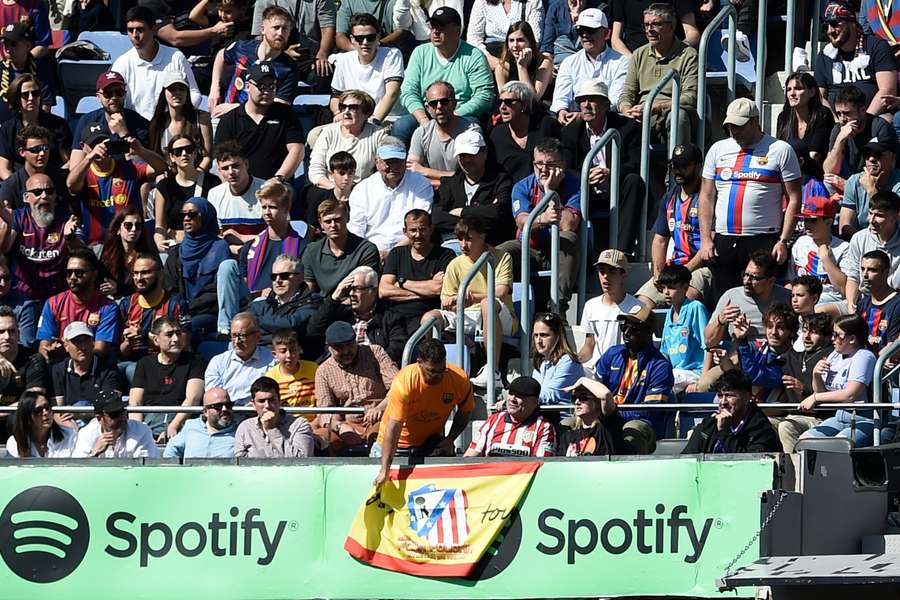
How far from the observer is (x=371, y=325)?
14688 mm

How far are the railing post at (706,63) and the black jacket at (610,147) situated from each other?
22.2 inches

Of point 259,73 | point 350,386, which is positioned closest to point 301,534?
point 350,386

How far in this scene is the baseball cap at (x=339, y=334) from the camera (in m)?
13.6

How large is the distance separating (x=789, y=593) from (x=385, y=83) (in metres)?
8.25

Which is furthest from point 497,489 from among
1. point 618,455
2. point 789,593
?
point 789,593

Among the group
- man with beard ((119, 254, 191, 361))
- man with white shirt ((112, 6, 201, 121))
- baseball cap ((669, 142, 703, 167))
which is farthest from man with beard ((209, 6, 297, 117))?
baseball cap ((669, 142, 703, 167))

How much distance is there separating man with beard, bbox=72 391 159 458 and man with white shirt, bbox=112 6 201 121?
184 inches

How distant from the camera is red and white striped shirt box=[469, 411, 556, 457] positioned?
12.9 meters

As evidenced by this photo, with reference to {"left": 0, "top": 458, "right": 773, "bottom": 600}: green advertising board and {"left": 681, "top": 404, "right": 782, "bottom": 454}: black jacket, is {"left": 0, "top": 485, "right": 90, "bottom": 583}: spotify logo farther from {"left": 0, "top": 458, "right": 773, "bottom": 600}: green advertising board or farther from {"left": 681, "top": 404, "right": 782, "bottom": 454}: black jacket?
{"left": 681, "top": 404, "right": 782, "bottom": 454}: black jacket

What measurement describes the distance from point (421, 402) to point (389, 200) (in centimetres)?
347

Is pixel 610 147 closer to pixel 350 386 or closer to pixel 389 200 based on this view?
pixel 389 200

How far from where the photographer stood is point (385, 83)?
57.9 feet

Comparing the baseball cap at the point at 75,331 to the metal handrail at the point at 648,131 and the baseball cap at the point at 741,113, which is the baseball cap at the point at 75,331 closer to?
the metal handrail at the point at 648,131

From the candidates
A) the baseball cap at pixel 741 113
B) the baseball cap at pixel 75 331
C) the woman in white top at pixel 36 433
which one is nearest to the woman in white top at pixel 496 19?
the baseball cap at pixel 741 113
